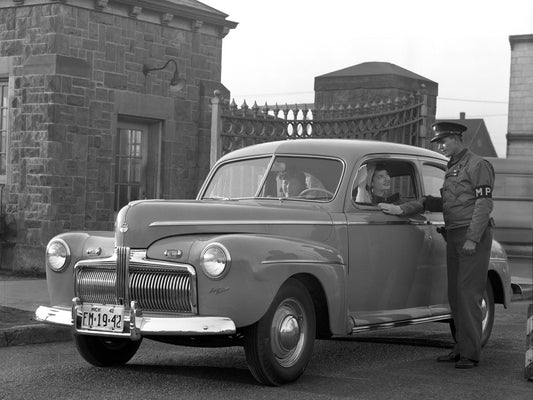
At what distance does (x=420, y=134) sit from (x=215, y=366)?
29.2 ft

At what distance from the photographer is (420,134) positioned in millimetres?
15383

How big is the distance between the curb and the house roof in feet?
26.7

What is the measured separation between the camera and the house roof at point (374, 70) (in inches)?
615

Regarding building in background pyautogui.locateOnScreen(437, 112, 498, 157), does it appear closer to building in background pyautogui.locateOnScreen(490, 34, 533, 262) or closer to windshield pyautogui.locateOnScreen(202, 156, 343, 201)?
building in background pyautogui.locateOnScreen(490, 34, 533, 262)

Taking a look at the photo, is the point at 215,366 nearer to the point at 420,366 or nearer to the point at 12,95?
the point at 420,366

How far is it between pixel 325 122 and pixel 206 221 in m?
7.37

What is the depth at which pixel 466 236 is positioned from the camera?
24.7 feet

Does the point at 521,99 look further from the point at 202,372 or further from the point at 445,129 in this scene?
the point at 202,372

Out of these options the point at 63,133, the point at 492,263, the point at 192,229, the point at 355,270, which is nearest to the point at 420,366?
the point at 355,270

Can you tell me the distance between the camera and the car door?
7.24 m

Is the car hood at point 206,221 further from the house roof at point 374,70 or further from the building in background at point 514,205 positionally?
the building in background at point 514,205

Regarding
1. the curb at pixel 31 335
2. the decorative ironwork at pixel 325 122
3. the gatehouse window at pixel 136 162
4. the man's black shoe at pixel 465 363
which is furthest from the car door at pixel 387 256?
the gatehouse window at pixel 136 162

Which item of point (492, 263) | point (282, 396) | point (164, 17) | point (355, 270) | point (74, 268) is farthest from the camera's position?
point (164, 17)

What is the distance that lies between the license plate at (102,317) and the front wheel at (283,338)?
806 mm
